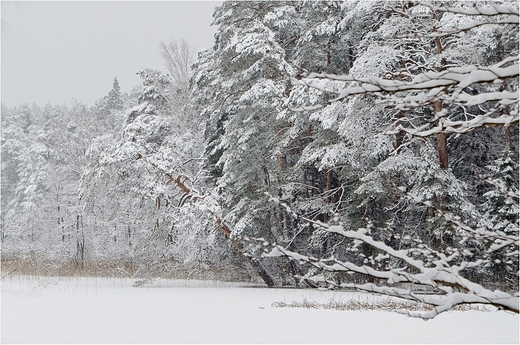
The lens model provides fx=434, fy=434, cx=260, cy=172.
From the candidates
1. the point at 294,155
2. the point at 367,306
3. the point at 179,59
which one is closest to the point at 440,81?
the point at 367,306

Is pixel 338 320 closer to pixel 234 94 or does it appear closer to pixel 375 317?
pixel 375 317

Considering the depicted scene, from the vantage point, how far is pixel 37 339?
463 cm

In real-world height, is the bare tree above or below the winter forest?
above

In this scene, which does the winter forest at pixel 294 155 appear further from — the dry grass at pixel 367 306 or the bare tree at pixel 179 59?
the dry grass at pixel 367 306

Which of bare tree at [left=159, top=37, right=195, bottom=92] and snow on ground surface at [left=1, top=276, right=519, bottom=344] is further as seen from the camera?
bare tree at [left=159, top=37, right=195, bottom=92]

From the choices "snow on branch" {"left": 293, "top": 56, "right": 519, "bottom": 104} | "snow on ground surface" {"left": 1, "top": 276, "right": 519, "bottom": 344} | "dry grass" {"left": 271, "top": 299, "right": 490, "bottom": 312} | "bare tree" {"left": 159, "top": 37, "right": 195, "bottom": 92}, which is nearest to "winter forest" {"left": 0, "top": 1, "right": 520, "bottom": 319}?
"bare tree" {"left": 159, "top": 37, "right": 195, "bottom": 92}

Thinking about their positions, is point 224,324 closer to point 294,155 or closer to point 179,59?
point 294,155

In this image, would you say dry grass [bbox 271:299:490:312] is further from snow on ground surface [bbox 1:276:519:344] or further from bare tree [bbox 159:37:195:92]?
bare tree [bbox 159:37:195:92]

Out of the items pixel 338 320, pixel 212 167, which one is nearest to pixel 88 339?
pixel 338 320

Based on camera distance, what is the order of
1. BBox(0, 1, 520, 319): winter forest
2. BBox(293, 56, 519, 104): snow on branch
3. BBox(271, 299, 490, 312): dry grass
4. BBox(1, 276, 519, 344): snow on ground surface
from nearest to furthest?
BBox(293, 56, 519, 104): snow on branch < BBox(1, 276, 519, 344): snow on ground surface < BBox(271, 299, 490, 312): dry grass < BBox(0, 1, 520, 319): winter forest

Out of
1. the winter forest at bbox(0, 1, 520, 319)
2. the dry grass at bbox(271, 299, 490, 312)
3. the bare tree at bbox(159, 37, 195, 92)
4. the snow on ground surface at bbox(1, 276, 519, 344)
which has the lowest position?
the dry grass at bbox(271, 299, 490, 312)

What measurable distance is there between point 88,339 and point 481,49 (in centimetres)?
940

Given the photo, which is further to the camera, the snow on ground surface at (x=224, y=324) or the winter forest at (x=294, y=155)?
the winter forest at (x=294, y=155)

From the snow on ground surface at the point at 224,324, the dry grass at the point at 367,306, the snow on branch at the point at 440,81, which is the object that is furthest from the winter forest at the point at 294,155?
the snow on branch at the point at 440,81
